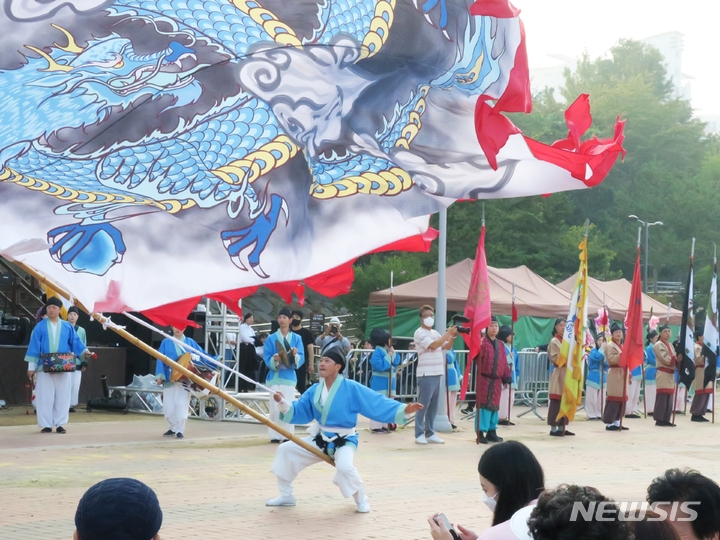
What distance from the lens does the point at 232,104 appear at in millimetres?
4707

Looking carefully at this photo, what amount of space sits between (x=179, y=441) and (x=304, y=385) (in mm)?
5388

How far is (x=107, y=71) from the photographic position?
4.50m

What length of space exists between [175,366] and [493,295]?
57.8 ft

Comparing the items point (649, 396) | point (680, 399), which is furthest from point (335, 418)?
point (680, 399)

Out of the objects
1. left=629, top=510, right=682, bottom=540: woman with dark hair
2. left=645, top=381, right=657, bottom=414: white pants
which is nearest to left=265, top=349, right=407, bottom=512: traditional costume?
left=629, top=510, right=682, bottom=540: woman with dark hair

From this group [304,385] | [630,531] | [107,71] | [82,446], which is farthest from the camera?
[304,385]

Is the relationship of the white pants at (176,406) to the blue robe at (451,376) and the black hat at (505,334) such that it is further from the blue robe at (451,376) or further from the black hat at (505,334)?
the black hat at (505,334)

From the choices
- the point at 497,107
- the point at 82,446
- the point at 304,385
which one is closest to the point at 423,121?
the point at 497,107

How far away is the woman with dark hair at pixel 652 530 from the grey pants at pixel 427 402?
11591 mm

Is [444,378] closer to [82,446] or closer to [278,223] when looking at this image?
[82,446]

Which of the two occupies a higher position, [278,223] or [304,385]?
[278,223]

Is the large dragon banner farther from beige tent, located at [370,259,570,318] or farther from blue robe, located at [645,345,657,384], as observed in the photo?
beige tent, located at [370,259,570,318]

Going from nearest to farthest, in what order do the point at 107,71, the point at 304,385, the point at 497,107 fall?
1. the point at 107,71
2. the point at 497,107
3. the point at 304,385

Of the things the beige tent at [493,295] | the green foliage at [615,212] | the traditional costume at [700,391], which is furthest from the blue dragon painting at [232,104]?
the green foliage at [615,212]
